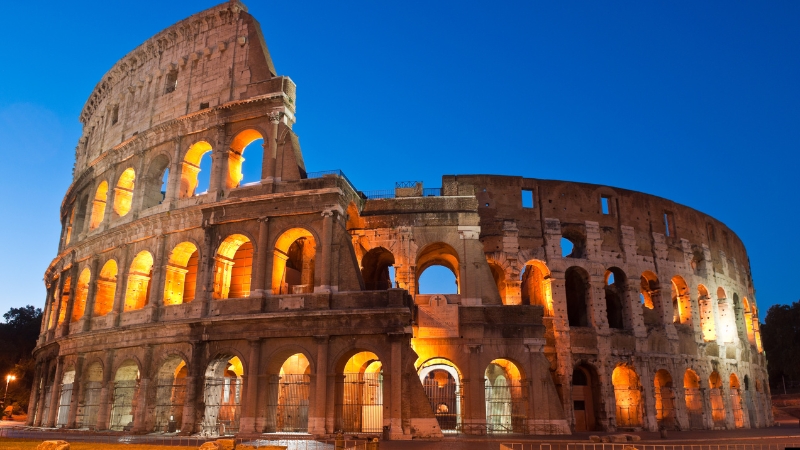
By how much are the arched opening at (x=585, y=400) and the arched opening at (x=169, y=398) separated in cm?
1348

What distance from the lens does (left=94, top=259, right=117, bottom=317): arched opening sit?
21.8 metres

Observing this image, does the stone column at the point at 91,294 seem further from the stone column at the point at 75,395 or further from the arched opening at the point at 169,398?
the arched opening at the point at 169,398

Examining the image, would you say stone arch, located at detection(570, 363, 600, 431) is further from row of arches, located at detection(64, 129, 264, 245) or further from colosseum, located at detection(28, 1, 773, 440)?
row of arches, located at detection(64, 129, 264, 245)

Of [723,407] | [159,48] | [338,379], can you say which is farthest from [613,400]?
[159,48]

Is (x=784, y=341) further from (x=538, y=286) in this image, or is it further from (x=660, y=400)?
(x=538, y=286)

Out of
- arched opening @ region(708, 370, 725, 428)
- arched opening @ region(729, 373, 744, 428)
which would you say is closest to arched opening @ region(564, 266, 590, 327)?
arched opening @ region(708, 370, 725, 428)

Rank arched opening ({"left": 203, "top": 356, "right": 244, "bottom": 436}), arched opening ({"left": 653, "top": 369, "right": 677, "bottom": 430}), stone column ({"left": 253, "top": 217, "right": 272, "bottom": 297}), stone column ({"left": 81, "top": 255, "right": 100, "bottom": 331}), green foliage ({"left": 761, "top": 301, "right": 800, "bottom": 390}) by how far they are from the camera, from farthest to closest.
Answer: green foliage ({"left": 761, "top": 301, "right": 800, "bottom": 390}) → arched opening ({"left": 653, "top": 369, "right": 677, "bottom": 430}) → stone column ({"left": 81, "top": 255, "right": 100, "bottom": 331}) → stone column ({"left": 253, "top": 217, "right": 272, "bottom": 297}) → arched opening ({"left": 203, "top": 356, "right": 244, "bottom": 436})

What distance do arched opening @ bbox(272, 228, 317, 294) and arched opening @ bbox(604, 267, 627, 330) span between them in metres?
12.1

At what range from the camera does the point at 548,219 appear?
23062mm

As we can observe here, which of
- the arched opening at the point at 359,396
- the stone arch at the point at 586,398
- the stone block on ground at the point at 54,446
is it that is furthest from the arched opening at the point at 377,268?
the stone block on ground at the point at 54,446

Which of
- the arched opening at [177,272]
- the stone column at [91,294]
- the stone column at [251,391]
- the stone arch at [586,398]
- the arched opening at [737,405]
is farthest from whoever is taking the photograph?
the arched opening at [737,405]

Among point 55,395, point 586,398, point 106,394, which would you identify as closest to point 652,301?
point 586,398

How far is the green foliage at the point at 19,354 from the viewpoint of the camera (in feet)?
121

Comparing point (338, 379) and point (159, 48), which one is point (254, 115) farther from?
point (338, 379)
